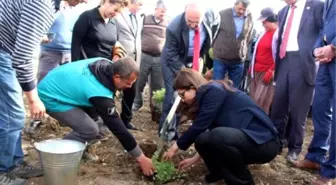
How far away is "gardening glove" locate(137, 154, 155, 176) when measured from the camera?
3.37m

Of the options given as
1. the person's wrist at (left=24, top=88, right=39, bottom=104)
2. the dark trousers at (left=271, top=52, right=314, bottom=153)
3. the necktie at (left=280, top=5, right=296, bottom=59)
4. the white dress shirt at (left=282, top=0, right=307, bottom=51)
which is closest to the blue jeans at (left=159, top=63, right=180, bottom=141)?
the dark trousers at (left=271, top=52, right=314, bottom=153)

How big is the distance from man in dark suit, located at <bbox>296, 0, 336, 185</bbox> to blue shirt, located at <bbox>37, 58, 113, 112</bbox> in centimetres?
193

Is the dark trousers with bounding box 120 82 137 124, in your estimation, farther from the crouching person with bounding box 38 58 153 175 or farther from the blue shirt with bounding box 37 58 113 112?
the blue shirt with bounding box 37 58 113 112

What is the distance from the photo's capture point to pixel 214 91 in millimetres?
3256

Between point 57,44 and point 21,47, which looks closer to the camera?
point 21,47

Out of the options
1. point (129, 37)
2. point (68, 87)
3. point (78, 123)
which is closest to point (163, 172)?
point (78, 123)

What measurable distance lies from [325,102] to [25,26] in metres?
2.71

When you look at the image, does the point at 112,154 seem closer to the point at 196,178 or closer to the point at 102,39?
the point at 196,178

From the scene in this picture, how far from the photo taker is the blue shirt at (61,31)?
17.0ft

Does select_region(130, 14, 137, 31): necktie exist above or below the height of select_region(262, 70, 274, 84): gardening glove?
above

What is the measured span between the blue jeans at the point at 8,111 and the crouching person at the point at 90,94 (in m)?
0.38

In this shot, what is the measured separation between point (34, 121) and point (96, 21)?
4.93ft

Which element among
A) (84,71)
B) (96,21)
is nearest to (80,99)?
(84,71)

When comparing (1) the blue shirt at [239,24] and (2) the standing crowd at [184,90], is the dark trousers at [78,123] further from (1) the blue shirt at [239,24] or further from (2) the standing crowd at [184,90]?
(1) the blue shirt at [239,24]
